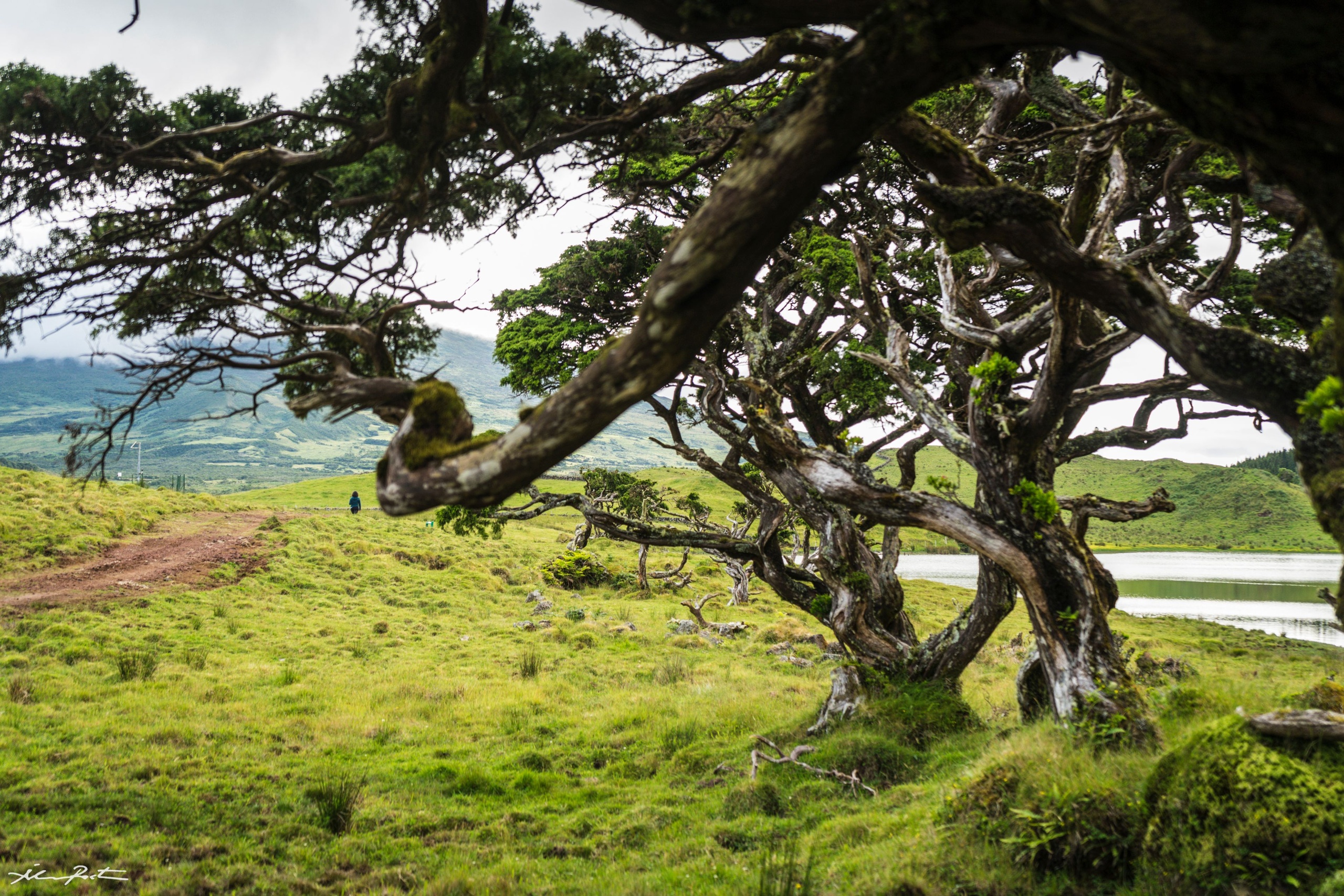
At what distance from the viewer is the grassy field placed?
213 inches

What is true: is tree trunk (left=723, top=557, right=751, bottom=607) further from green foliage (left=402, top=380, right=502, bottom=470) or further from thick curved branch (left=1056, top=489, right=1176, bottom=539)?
green foliage (left=402, top=380, right=502, bottom=470)

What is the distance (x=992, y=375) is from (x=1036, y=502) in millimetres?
1349

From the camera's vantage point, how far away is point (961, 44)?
2.99 meters

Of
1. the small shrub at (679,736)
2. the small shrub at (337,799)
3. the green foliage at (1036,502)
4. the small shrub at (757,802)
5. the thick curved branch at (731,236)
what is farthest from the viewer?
the small shrub at (679,736)

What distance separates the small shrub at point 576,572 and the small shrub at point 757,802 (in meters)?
25.0

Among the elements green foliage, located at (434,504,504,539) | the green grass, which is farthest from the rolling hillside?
green foliage, located at (434,504,504,539)

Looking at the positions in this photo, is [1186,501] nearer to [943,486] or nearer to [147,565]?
[943,486]

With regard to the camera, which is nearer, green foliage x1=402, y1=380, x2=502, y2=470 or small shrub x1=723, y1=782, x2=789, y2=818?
green foliage x1=402, y1=380, x2=502, y2=470

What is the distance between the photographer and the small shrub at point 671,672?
16.7 metres

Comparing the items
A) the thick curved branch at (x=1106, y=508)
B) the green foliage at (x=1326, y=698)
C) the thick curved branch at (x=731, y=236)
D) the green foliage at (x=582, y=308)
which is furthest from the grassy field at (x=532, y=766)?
the green foliage at (x=582, y=308)

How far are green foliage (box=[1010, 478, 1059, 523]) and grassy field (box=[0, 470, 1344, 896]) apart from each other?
1.75 metres

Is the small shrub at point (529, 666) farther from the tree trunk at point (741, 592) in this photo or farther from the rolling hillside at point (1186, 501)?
the rolling hillside at point (1186, 501)

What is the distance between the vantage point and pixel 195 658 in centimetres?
1706

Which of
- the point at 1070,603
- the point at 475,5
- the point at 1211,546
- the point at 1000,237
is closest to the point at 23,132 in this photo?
the point at 475,5
